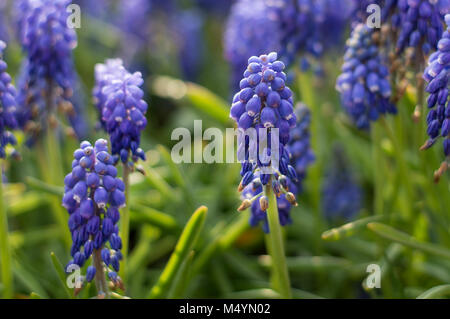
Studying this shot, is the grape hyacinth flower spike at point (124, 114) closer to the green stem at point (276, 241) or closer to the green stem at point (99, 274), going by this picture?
the green stem at point (99, 274)

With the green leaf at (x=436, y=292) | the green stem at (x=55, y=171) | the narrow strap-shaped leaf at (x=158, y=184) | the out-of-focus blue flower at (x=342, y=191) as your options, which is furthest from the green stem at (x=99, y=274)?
the out-of-focus blue flower at (x=342, y=191)

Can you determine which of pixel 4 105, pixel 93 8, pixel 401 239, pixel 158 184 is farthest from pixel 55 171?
pixel 93 8

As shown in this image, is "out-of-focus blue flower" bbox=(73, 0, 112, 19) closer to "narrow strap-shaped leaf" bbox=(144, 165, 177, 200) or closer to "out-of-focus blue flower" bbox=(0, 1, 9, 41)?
"out-of-focus blue flower" bbox=(0, 1, 9, 41)

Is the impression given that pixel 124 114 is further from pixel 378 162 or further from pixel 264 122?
pixel 378 162

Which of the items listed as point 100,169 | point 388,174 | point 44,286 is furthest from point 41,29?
point 388,174

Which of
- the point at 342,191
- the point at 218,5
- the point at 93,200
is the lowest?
the point at 93,200

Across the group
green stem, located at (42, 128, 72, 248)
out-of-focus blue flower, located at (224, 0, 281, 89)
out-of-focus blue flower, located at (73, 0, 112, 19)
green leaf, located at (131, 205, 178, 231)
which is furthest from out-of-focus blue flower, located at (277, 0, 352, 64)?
out-of-focus blue flower, located at (73, 0, 112, 19)
